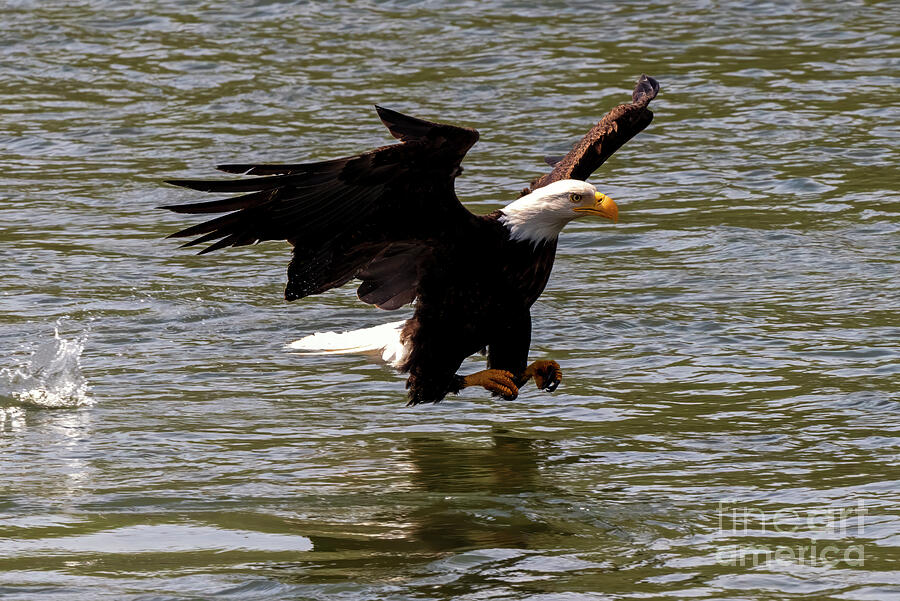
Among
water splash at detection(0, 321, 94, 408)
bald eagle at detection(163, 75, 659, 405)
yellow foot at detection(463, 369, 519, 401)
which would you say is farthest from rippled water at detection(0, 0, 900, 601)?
bald eagle at detection(163, 75, 659, 405)

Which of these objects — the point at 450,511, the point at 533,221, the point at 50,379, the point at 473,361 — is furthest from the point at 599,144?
the point at 50,379

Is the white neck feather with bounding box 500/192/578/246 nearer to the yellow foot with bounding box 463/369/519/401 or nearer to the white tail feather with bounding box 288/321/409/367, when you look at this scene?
the yellow foot with bounding box 463/369/519/401

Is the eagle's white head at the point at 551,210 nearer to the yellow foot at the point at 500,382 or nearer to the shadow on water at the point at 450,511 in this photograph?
the yellow foot at the point at 500,382

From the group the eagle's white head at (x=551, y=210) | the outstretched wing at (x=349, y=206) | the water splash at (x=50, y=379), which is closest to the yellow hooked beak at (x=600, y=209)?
the eagle's white head at (x=551, y=210)

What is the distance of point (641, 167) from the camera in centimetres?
1056

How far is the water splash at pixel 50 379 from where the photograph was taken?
6.64m

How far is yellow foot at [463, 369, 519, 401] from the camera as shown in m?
6.41

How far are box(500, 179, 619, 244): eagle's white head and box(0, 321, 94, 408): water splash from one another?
6.21ft

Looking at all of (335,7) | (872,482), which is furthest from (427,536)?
(335,7)

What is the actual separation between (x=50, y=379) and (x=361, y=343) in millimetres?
1295

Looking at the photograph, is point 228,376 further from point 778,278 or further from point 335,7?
point 335,7

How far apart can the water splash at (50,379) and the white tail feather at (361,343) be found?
2.98 feet

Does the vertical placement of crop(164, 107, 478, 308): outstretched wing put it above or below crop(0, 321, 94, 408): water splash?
above

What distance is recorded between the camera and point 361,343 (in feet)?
22.2
